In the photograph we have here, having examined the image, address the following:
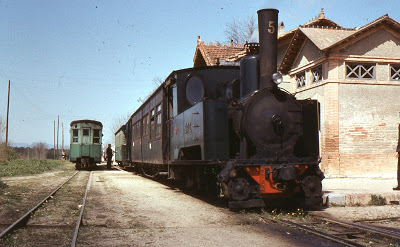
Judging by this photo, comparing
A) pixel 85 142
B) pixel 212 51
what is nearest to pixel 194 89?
pixel 212 51

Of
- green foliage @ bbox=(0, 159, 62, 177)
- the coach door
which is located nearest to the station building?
green foliage @ bbox=(0, 159, 62, 177)

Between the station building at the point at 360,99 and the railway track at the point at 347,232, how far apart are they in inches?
347

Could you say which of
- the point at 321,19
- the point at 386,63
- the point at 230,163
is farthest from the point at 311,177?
the point at 321,19

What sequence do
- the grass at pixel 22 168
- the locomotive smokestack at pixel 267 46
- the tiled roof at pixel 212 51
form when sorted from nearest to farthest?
the locomotive smokestack at pixel 267 46
the tiled roof at pixel 212 51
the grass at pixel 22 168

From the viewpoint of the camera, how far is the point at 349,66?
15.6 meters

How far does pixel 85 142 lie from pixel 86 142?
0.20ft

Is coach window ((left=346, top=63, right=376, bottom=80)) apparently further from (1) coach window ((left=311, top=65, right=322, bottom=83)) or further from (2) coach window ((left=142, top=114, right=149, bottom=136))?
(2) coach window ((left=142, top=114, right=149, bottom=136))

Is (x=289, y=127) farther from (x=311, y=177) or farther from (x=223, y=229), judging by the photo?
(x=223, y=229)

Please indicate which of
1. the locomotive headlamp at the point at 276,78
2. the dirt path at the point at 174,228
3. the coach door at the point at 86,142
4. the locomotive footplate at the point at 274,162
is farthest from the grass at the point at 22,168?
the locomotive headlamp at the point at 276,78

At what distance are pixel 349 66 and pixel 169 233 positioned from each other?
39.2 feet

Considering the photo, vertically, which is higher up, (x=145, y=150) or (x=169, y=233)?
(x=145, y=150)

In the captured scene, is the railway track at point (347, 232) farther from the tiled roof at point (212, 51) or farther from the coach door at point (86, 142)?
the coach door at point (86, 142)

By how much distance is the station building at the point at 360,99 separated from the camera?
14969 mm

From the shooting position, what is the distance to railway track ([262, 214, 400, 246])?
5.05m
